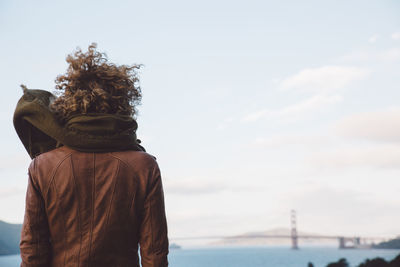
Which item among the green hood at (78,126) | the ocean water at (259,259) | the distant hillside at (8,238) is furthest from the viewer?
the ocean water at (259,259)

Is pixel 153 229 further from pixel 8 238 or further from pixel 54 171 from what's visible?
pixel 8 238

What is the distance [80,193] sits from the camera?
58.8 inches

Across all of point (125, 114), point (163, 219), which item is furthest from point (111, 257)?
point (125, 114)

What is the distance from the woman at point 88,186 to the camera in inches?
58.6

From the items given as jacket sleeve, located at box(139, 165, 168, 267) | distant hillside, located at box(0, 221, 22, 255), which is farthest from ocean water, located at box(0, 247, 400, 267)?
jacket sleeve, located at box(139, 165, 168, 267)

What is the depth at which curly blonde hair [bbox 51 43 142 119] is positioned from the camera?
151 centimetres

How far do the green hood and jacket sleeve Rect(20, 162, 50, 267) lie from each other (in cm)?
17

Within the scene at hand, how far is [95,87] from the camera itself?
154 centimetres

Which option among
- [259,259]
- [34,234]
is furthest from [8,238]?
[34,234]

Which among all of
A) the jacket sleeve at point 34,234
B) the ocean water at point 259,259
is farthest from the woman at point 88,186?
the ocean water at point 259,259

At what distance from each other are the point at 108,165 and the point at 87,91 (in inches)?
9.6

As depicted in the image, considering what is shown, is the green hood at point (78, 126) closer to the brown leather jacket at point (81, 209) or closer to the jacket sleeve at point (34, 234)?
the brown leather jacket at point (81, 209)

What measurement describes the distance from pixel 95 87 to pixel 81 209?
385 mm

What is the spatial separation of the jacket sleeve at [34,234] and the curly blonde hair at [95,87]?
0.87 ft
